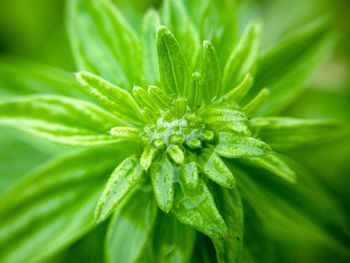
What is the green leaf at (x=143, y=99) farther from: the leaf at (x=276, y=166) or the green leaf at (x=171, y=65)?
the leaf at (x=276, y=166)

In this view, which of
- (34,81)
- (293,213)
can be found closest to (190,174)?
(293,213)

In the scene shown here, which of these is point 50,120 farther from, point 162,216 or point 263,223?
point 263,223

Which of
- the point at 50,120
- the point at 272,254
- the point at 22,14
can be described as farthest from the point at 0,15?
the point at 272,254

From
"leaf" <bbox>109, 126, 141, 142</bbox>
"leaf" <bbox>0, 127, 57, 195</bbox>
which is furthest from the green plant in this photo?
"leaf" <bbox>0, 127, 57, 195</bbox>

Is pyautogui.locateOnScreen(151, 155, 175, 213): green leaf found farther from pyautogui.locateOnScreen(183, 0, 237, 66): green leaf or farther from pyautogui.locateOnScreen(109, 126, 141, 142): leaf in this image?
pyautogui.locateOnScreen(183, 0, 237, 66): green leaf

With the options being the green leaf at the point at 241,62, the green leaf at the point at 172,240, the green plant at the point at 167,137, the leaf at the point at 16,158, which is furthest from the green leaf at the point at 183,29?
the leaf at the point at 16,158

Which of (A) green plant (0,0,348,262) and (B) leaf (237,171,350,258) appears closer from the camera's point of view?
(A) green plant (0,0,348,262)
